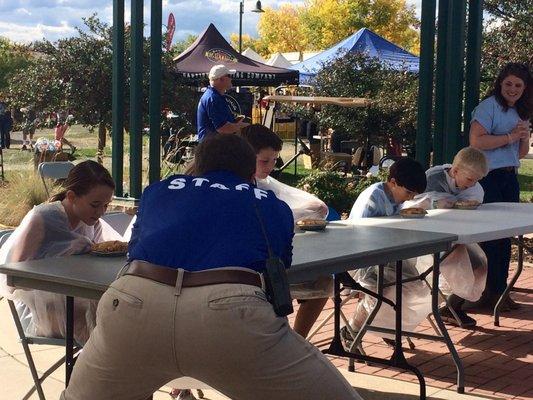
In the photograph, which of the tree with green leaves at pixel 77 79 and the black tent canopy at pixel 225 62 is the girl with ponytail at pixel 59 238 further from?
the black tent canopy at pixel 225 62

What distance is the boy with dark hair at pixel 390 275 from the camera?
18.7 ft

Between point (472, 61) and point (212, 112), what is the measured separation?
2626mm

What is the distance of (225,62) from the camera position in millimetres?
23266

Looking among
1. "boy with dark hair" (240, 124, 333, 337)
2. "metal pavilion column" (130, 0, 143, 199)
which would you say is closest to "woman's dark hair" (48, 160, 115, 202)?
"boy with dark hair" (240, 124, 333, 337)

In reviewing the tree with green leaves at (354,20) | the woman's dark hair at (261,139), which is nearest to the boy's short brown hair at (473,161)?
the woman's dark hair at (261,139)

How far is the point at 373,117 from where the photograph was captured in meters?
18.4

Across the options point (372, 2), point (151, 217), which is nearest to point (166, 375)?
point (151, 217)

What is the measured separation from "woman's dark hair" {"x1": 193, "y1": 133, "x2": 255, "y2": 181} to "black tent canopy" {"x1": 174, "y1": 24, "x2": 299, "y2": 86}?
1804 centimetres

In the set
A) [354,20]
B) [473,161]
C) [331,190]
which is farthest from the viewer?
[354,20]

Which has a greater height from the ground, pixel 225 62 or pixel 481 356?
pixel 225 62

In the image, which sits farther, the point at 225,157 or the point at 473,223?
the point at 473,223

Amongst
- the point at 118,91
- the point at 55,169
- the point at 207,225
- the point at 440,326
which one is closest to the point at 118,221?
the point at 440,326

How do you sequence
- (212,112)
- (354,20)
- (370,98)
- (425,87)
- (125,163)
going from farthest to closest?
(354,20)
(370,98)
(125,163)
(212,112)
(425,87)

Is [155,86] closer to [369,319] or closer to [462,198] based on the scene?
[462,198]
